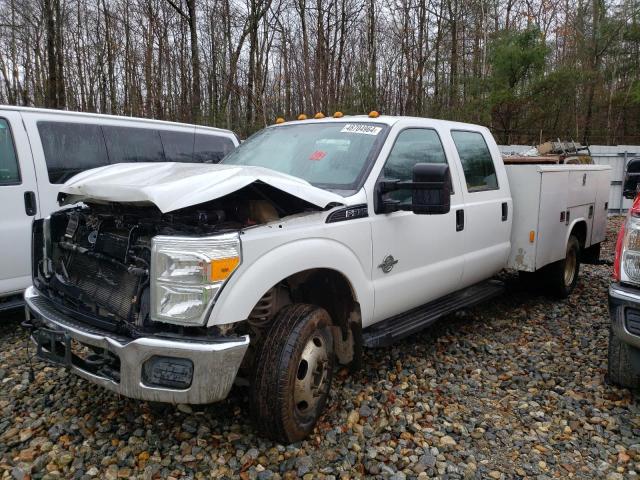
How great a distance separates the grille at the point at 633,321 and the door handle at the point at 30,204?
479cm

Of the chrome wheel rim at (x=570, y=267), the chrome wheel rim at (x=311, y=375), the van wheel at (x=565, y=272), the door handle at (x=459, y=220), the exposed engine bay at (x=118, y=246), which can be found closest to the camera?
the exposed engine bay at (x=118, y=246)

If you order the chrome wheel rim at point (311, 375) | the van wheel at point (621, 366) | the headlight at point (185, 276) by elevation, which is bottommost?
the van wheel at point (621, 366)

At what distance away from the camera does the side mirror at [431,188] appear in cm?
319

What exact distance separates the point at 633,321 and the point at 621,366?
0.60 metres

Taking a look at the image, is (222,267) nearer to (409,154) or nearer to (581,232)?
(409,154)

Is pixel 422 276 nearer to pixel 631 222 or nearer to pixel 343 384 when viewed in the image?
pixel 343 384

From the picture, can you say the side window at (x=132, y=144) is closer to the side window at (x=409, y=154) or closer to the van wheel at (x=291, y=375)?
the side window at (x=409, y=154)

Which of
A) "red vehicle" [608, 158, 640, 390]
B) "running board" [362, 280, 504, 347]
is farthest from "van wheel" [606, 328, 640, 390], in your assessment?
"running board" [362, 280, 504, 347]

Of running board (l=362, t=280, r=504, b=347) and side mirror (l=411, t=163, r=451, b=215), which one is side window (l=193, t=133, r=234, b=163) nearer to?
running board (l=362, t=280, r=504, b=347)

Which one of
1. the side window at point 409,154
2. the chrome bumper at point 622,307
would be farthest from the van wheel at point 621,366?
the side window at point 409,154

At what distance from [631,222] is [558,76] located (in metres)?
17.6

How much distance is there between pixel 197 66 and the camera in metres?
17.5

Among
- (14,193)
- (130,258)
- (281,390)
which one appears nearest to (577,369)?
(281,390)

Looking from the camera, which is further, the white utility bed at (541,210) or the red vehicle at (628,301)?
the white utility bed at (541,210)
